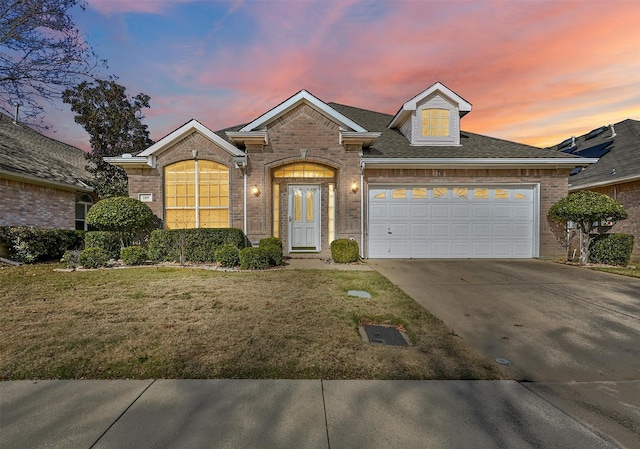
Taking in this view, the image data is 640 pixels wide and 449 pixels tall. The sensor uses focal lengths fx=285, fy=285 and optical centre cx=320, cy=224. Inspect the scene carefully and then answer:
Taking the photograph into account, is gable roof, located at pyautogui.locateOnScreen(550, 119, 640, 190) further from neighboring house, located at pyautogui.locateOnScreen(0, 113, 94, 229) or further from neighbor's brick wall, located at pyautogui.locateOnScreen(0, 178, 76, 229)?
neighbor's brick wall, located at pyautogui.locateOnScreen(0, 178, 76, 229)

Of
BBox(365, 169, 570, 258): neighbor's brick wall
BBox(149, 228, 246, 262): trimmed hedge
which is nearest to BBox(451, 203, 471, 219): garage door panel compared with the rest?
BBox(365, 169, 570, 258): neighbor's brick wall

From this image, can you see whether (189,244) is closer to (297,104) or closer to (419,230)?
(297,104)

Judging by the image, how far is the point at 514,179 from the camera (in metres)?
10.8

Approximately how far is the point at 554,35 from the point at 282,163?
9.64 meters

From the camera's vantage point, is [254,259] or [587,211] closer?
[254,259]

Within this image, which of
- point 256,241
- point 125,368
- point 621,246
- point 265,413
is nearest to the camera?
point 265,413

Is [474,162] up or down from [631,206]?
up

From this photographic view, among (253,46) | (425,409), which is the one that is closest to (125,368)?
(425,409)

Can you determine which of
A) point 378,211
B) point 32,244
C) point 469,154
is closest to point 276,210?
point 378,211

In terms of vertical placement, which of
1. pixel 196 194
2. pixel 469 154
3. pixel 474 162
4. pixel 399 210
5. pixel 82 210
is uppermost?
pixel 469 154

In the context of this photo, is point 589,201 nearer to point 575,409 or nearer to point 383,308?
point 383,308

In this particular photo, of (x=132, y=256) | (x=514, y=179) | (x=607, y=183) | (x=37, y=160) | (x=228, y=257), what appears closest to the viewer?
(x=228, y=257)

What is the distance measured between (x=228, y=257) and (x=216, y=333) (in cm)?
493

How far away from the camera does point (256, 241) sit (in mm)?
10391
